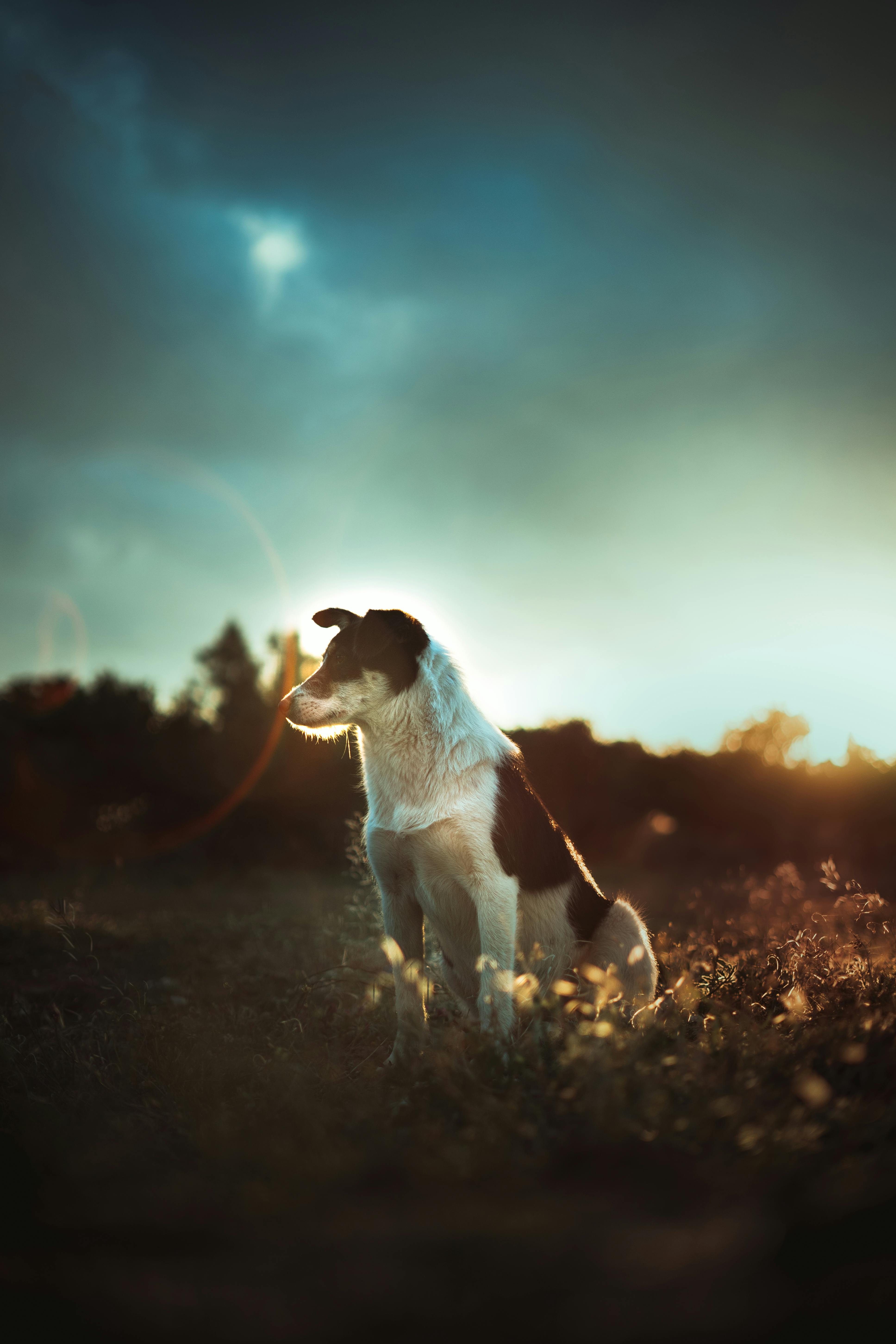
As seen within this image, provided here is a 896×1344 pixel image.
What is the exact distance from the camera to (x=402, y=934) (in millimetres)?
4074

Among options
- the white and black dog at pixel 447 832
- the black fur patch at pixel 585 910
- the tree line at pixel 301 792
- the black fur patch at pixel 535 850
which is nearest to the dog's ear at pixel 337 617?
the white and black dog at pixel 447 832

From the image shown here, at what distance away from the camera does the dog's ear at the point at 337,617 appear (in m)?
4.07

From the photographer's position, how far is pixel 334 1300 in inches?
64.5

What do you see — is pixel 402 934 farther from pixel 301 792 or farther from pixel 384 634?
pixel 301 792

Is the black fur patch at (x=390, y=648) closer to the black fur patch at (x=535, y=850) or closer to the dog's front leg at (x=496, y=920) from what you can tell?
the black fur patch at (x=535, y=850)

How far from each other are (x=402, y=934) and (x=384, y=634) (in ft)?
5.65

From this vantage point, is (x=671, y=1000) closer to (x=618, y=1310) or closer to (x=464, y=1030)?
(x=464, y=1030)

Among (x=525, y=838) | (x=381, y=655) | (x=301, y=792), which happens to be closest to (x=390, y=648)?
(x=381, y=655)

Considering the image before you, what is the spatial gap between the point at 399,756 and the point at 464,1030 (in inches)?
54.7

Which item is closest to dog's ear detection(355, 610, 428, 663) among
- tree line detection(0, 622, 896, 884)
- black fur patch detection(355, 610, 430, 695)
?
black fur patch detection(355, 610, 430, 695)

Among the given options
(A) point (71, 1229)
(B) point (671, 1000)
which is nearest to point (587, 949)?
(B) point (671, 1000)

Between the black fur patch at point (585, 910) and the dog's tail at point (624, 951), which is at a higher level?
the black fur patch at point (585, 910)

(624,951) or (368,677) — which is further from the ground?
(368,677)

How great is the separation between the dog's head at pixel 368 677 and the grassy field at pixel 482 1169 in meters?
1.62
